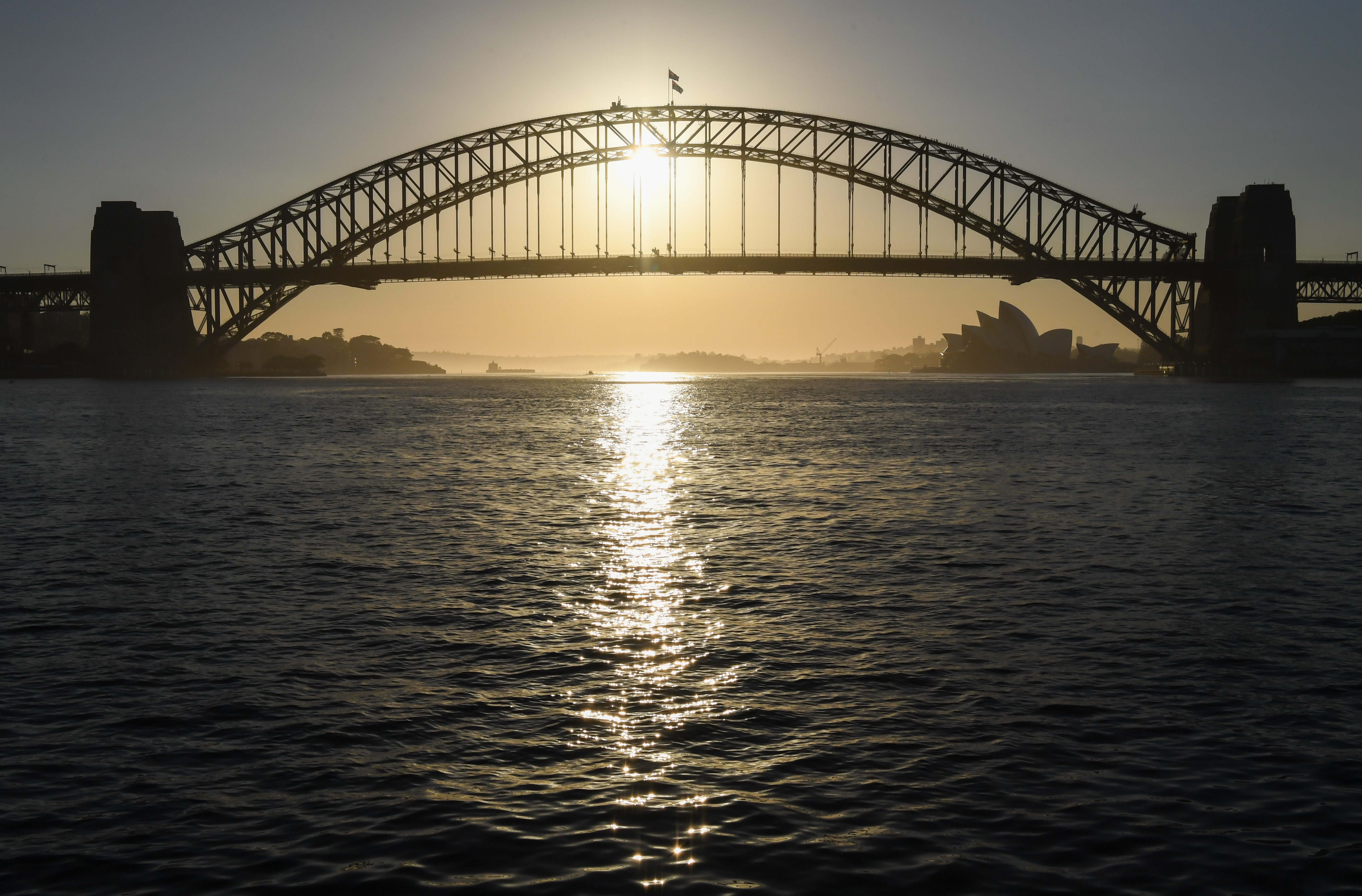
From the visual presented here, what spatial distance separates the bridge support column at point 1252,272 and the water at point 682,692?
85.0 metres

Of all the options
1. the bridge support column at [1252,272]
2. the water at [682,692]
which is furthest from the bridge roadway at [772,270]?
the water at [682,692]

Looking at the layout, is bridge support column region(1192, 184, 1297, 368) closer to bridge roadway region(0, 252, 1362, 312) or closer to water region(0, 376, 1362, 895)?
bridge roadway region(0, 252, 1362, 312)

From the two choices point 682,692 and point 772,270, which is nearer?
point 682,692

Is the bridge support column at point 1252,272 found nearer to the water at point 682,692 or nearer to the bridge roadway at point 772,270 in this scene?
the bridge roadway at point 772,270

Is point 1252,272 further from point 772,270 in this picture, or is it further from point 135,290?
point 135,290

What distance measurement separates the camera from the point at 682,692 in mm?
9375

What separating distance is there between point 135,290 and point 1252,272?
107 m

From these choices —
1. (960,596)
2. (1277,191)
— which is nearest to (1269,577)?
(960,596)

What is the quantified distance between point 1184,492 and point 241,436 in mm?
32909

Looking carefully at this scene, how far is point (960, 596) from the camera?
525 inches

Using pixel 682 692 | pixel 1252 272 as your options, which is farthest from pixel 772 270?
pixel 682 692

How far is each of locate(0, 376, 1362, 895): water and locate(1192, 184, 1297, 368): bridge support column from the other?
279 ft

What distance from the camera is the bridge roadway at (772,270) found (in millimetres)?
95000

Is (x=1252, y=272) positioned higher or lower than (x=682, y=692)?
higher
